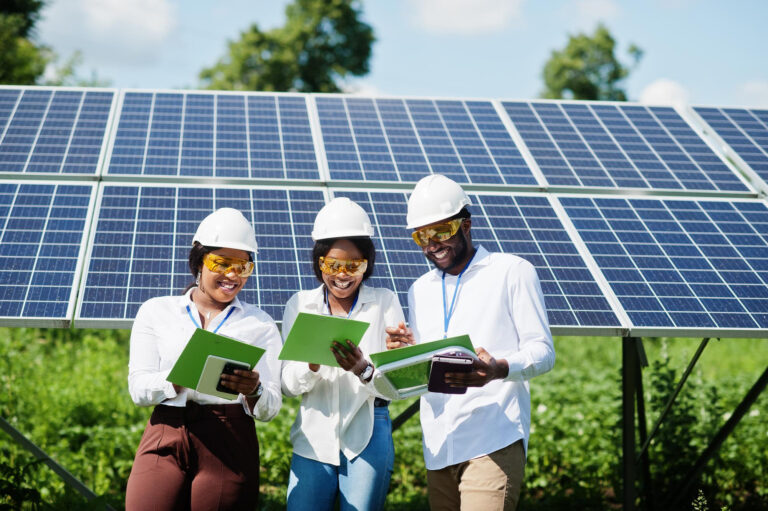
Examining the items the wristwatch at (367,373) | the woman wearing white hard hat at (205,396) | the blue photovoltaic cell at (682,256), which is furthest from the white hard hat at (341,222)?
the blue photovoltaic cell at (682,256)

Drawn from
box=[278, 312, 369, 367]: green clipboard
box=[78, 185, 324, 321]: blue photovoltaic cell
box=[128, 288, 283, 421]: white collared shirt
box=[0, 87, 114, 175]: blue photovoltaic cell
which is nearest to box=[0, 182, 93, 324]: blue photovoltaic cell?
box=[78, 185, 324, 321]: blue photovoltaic cell

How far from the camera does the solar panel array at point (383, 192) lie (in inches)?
232

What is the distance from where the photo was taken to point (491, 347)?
4.53 meters

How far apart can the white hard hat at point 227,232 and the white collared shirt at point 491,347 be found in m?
1.14

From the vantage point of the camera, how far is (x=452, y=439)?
14.8 feet

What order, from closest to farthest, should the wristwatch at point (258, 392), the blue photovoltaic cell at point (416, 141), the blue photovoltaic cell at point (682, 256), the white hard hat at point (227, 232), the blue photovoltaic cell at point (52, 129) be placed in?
the wristwatch at point (258, 392) < the white hard hat at point (227, 232) < the blue photovoltaic cell at point (682, 256) < the blue photovoltaic cell at point (52, 129) < the blue photovoltaic cell at point (416, 141)

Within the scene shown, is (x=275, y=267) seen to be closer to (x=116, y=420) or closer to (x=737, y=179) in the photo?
(x=737, y=179)

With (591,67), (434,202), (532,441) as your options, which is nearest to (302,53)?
(591,67)

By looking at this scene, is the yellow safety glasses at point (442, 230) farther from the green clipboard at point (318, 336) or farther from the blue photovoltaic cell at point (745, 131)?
the blue photovoltaic cell at point (745, 131)

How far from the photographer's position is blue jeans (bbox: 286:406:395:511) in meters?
4.40

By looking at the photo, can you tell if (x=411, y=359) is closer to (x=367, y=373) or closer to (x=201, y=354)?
(x=367, y=373)

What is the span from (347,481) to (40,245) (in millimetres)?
3111

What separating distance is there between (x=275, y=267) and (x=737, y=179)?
4736mm

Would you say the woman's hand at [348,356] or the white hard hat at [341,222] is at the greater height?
the white hard hat at [341,222]
